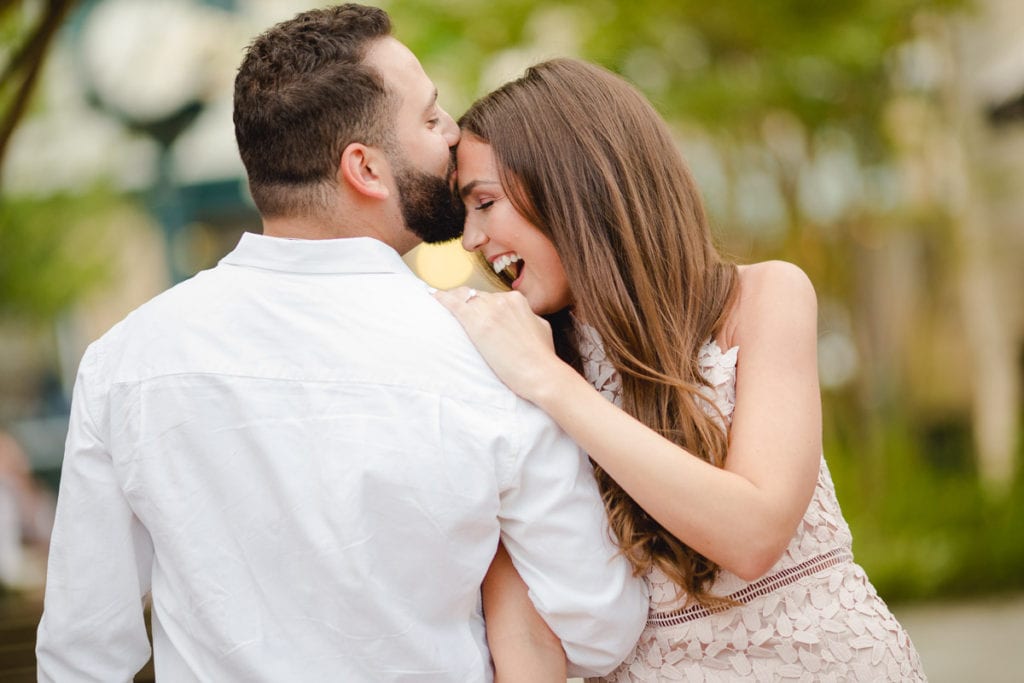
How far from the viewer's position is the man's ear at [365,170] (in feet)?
7.22

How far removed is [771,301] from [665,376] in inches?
10.4

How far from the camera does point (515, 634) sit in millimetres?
2127

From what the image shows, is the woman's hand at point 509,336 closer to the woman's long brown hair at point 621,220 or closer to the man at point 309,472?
the man at point 309,472

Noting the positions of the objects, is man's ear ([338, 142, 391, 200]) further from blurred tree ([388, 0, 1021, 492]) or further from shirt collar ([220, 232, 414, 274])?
blurred tree ([388, 0, 1021, 492])

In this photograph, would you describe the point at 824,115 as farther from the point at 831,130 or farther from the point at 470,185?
the point at 470,185

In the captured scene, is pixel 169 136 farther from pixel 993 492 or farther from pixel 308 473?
pixel 308 473

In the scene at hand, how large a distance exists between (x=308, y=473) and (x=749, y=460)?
2.67 ft

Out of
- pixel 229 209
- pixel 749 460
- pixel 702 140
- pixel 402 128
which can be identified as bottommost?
pixel 229 209

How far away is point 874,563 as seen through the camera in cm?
785

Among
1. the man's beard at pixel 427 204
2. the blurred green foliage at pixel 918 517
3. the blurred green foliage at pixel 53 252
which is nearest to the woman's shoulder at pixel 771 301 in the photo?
the man's beard at pixel 427 204

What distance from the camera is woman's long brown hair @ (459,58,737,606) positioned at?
2.42 m

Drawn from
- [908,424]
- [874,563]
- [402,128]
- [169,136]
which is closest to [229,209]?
[169,136]

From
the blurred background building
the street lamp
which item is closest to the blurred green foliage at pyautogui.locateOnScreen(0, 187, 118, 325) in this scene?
the blurred background building

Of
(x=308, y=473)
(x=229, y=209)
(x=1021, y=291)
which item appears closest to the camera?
(x=308, y=473)
